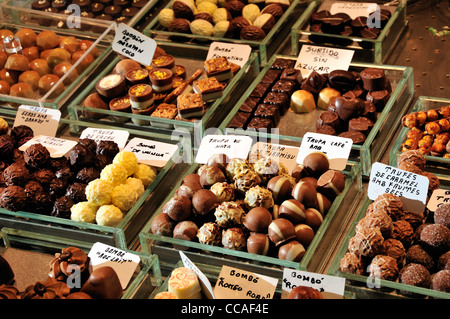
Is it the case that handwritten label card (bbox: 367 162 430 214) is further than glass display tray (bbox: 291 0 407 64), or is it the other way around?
glass display tray (bbox: 291 0 407 64)

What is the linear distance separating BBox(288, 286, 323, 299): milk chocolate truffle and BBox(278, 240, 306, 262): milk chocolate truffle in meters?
0.25

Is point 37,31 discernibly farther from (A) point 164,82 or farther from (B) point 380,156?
(B) point 380,156

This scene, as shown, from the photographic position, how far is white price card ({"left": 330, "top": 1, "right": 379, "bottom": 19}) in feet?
11.6

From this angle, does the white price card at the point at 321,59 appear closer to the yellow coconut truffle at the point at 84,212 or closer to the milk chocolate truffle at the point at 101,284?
the yellow coconut truffle at the point at 84,212

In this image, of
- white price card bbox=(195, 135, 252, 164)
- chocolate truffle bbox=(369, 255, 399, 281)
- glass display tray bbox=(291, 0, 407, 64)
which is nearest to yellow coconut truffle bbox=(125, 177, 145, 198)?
white price card bbox=(195, 135, 252, 164)

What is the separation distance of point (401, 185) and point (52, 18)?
249cm

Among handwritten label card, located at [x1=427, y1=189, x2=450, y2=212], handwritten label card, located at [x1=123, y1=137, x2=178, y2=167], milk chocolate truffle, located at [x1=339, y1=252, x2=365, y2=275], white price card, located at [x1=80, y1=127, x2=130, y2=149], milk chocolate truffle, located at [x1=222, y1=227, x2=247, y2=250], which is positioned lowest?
white price card, located at [x1=80, y1=127, x2=130, y2=149]

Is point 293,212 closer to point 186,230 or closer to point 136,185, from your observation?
point 186,230

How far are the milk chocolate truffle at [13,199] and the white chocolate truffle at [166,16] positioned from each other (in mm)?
1522

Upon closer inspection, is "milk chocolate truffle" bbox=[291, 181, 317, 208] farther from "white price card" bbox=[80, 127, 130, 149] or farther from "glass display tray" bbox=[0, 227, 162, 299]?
"white price card" bbox=[80, 127, 130, 149]

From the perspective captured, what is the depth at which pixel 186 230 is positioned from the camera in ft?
7.96

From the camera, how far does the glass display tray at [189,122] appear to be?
307cm
